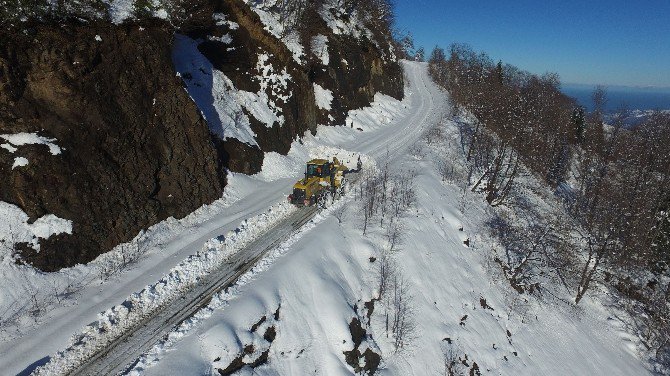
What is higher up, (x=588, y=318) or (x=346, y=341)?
(x=346, y=341)

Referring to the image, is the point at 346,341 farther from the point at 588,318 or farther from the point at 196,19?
the point at 196,19

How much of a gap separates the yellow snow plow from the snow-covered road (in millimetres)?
1813

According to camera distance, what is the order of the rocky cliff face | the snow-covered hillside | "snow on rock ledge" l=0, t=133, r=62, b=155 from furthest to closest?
the rocky cliff face, "snow on rock ledge" l=0, t=133, r=62, b=155, the snow-covered hillside

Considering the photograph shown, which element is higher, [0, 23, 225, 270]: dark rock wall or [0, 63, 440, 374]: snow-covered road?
[0, 23, 225, 270]: dark rock wall

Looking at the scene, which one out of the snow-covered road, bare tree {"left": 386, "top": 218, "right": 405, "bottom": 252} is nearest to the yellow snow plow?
the snow-covered road

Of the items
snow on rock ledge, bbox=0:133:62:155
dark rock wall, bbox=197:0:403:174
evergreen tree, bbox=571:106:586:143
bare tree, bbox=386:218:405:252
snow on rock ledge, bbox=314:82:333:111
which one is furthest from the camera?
evergreen tree, bbox=571:106:586:143

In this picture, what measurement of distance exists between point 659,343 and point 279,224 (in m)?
26.1

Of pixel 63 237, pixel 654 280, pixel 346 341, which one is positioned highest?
pixel 63 237

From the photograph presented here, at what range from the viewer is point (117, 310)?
42.8ft

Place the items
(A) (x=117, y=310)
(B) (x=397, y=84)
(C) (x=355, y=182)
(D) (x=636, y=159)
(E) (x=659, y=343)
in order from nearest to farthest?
(A) (x=117, y=310)
(E) (x=659, y=343)
(C) (x=355, y=182)
(D) (x=636, y=159)
(B) (x=397, y=84)

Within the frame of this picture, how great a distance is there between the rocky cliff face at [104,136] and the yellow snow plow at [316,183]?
198 inches

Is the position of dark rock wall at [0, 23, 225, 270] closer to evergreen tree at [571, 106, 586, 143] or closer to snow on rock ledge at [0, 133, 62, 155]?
snow on rock ledge at [0, 133, 62, 155]

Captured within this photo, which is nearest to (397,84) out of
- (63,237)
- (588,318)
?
(588,318)

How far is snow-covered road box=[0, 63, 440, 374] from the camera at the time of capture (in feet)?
37.0
